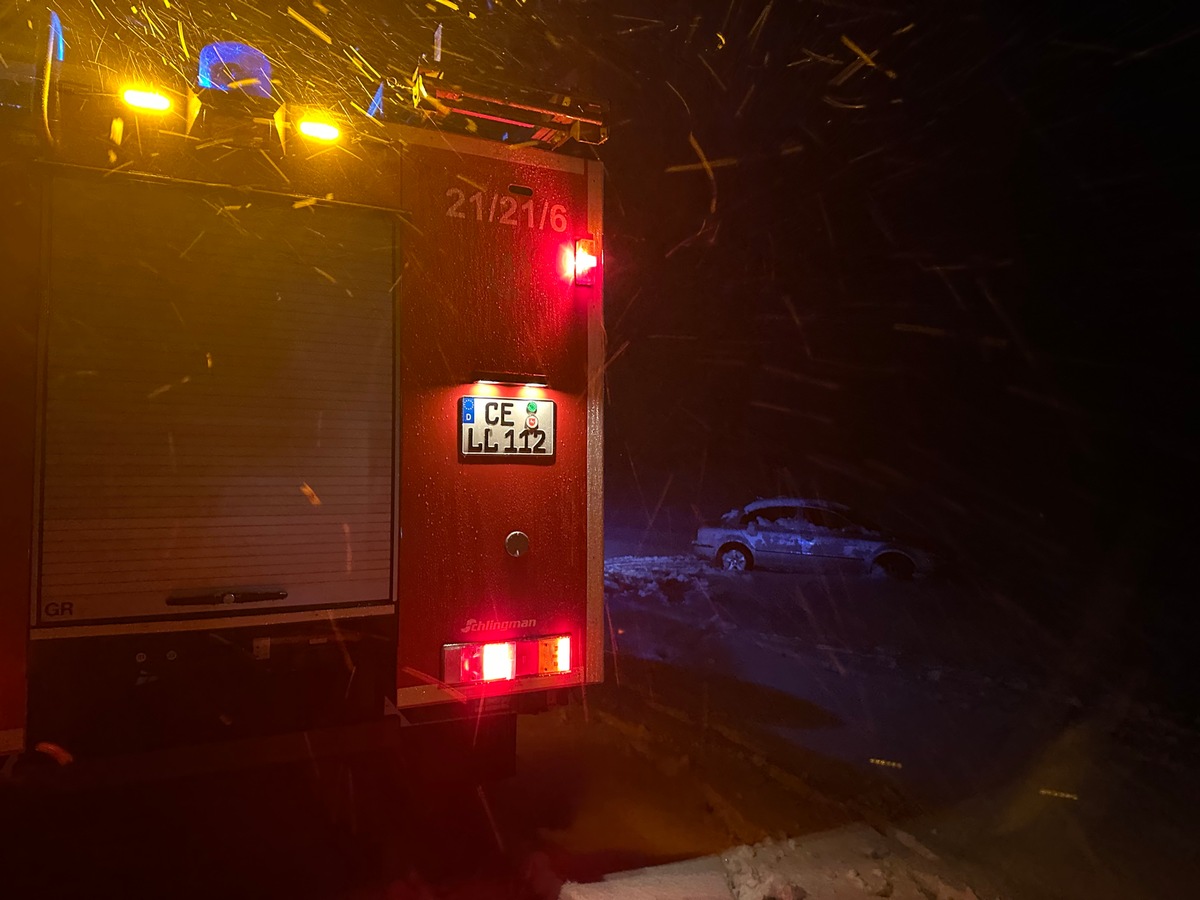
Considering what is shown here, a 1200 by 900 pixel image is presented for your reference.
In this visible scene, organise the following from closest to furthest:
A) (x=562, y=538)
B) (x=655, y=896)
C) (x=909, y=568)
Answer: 1. (x=655, y=896)
2. (x=562, y=538)
3. (x=909, y=568)

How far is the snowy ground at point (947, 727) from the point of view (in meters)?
4.47

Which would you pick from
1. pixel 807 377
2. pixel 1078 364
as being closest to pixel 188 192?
pixel 1078 364

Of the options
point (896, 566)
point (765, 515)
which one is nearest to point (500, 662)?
point (896, 566)

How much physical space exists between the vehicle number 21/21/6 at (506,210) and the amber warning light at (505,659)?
7.03 ft

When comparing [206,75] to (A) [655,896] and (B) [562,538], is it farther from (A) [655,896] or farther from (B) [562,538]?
(A) [655,896]

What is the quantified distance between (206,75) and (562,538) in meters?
2.73

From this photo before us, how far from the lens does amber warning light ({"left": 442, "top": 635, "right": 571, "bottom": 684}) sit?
378 centimetres

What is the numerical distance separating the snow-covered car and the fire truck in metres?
12.0

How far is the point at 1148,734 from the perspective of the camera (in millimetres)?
6465

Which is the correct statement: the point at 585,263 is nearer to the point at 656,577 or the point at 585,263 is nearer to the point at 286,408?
the point at 286,408

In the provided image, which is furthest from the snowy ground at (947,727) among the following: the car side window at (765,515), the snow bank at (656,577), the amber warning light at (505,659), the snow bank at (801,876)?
the car side window at (765,515)

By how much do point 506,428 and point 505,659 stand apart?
3.81 feet

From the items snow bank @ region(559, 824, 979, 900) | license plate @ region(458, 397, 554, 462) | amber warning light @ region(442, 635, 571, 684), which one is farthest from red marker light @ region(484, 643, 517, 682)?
snow bank @ region(559, 824, 979, 900)

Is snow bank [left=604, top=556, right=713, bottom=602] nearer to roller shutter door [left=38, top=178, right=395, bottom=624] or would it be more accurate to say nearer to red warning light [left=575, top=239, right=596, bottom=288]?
red warning light [left=575, top=239, right=596, bottom=288]
